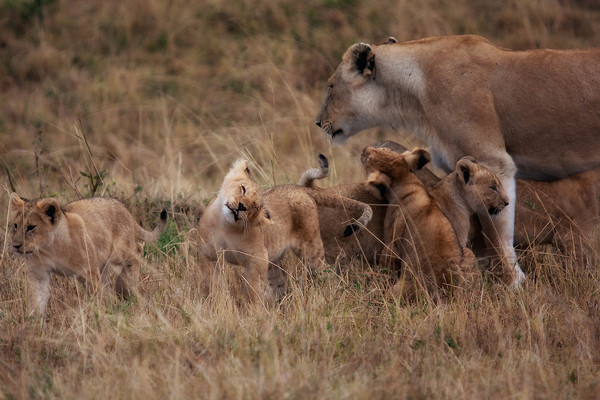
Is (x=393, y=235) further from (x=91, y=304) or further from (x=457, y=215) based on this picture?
(x=91, y=304)

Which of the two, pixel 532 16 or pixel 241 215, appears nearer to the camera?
pixel 241 215

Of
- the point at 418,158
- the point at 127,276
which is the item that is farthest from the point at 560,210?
the point at 127,276

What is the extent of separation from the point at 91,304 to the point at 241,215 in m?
1.14

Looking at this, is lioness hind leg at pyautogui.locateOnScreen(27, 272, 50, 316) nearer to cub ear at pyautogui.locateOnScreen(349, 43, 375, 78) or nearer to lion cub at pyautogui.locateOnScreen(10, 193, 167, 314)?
lion cub at pyautogui.locateOnScreen(10, 193, 167, 314)

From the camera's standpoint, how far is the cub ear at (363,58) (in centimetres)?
787

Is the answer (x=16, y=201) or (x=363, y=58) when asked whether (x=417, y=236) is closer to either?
(x=363, y=58)

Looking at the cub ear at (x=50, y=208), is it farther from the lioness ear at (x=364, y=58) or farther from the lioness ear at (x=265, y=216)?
the lioness ear at (x=364, y=58)

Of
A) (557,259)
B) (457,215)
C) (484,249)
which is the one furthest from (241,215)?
(557,259)

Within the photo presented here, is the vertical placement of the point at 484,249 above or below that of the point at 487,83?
below

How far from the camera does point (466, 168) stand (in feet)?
23.0

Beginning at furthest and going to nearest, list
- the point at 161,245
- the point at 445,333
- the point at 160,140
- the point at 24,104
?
the point at 24,104 → the point at 160,140 → the point at 161,245 → the point at 445,333

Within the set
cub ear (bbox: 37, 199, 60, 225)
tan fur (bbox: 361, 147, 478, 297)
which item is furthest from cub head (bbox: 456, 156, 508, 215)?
cub ear (bbox: 37, 199, 60, 225)

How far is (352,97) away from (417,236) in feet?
5.69

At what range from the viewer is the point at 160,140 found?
520 inches
